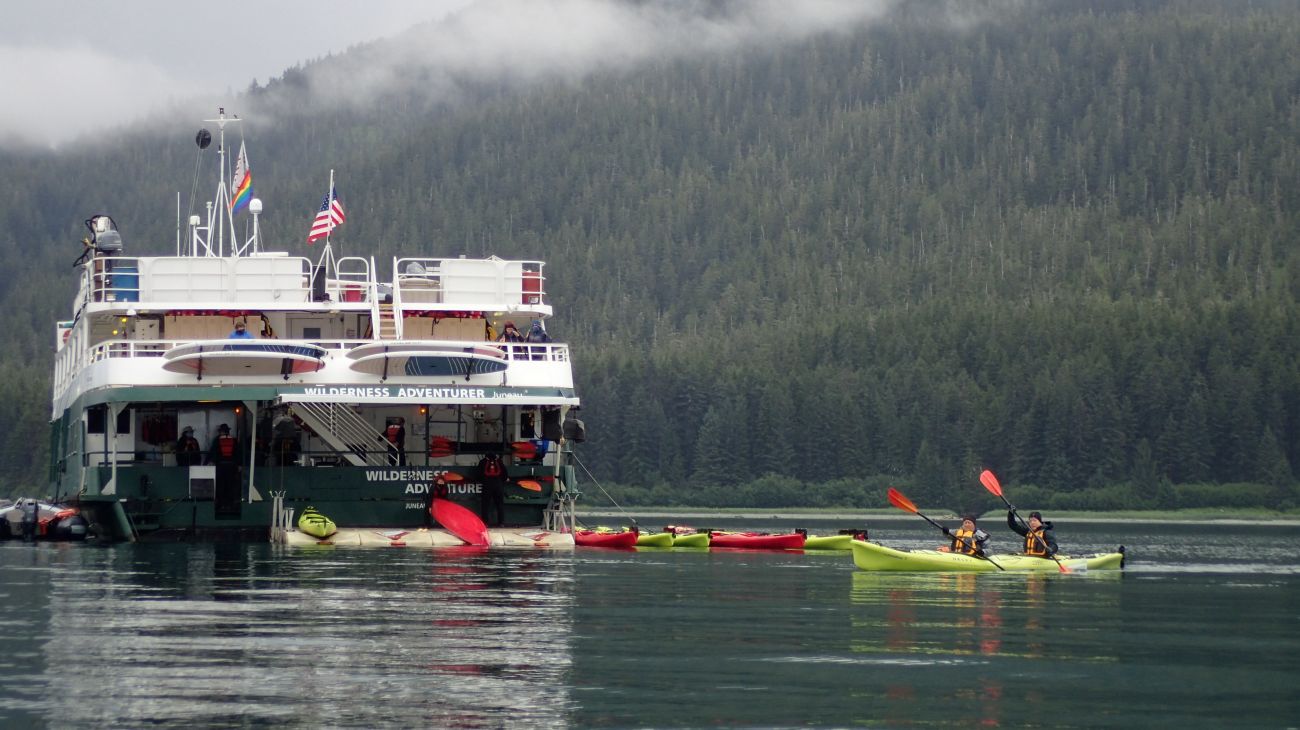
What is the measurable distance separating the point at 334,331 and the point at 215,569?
15.6 meters

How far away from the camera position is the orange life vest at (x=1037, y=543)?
154ft

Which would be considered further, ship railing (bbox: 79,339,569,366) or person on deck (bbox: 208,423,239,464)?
ship railing (bbox: 79,339,569,366)

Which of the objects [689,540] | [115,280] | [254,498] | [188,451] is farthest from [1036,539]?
[115,280]

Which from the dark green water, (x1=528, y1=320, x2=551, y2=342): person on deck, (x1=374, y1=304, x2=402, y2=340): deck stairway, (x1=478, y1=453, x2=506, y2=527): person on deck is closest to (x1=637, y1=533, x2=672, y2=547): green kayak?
(x1=478, y1=453, x2=506, y2=527): person on deck

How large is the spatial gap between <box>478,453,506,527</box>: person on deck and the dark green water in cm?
786

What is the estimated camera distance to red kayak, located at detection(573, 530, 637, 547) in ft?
179

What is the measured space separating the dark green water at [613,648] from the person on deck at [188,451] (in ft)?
25.7

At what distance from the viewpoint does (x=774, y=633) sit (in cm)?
2831

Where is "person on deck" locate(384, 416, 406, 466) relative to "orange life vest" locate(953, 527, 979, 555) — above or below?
above

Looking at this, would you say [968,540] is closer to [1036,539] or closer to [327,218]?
[1036,539]

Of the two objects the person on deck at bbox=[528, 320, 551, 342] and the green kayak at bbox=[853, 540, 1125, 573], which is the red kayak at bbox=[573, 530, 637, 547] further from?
the green kayak at bbox=[853, 540, 1125, 573]

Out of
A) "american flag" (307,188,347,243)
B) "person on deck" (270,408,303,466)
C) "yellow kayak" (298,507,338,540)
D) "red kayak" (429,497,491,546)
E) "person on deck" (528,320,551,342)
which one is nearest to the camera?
"person on deck" (270,408,303,466)

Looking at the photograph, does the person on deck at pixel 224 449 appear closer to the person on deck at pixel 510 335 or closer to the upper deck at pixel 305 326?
the upper deck at pixel 305 326

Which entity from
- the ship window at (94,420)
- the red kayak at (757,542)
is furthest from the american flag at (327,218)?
the red kayak at (757,542)
